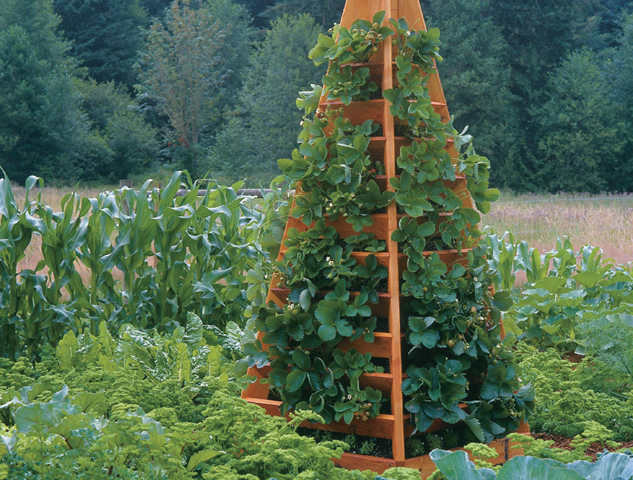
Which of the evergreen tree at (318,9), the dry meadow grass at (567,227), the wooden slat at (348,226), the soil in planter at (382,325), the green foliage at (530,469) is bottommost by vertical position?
the dry meadow grass at (567,227)

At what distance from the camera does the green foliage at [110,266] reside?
3.86 meters

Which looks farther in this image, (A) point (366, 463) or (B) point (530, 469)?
(A) point (366, 463)

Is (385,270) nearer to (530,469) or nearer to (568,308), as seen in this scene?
(530,469)

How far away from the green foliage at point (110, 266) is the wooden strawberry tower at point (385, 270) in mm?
1457

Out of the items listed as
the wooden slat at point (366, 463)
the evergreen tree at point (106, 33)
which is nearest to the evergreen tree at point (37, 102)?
the evergreen tree at point (106, 33)

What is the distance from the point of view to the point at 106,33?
2861 cm

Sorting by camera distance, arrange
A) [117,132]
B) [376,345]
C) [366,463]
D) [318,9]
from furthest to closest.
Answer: [318,9] < [117,132] < [376,345] < [366,463]

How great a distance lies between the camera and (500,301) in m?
2.80

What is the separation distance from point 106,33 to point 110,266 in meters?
27.8

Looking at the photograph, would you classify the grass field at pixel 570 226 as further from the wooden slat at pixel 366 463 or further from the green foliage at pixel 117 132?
the green foliage at pixel 117 132

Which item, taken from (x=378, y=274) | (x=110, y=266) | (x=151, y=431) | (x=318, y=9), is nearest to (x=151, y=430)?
(x=151, y=431)

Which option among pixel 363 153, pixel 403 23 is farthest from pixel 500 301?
pixel 403 23

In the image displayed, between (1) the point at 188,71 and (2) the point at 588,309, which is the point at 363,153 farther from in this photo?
(1) the point at 188,71

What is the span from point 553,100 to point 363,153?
23.5m
